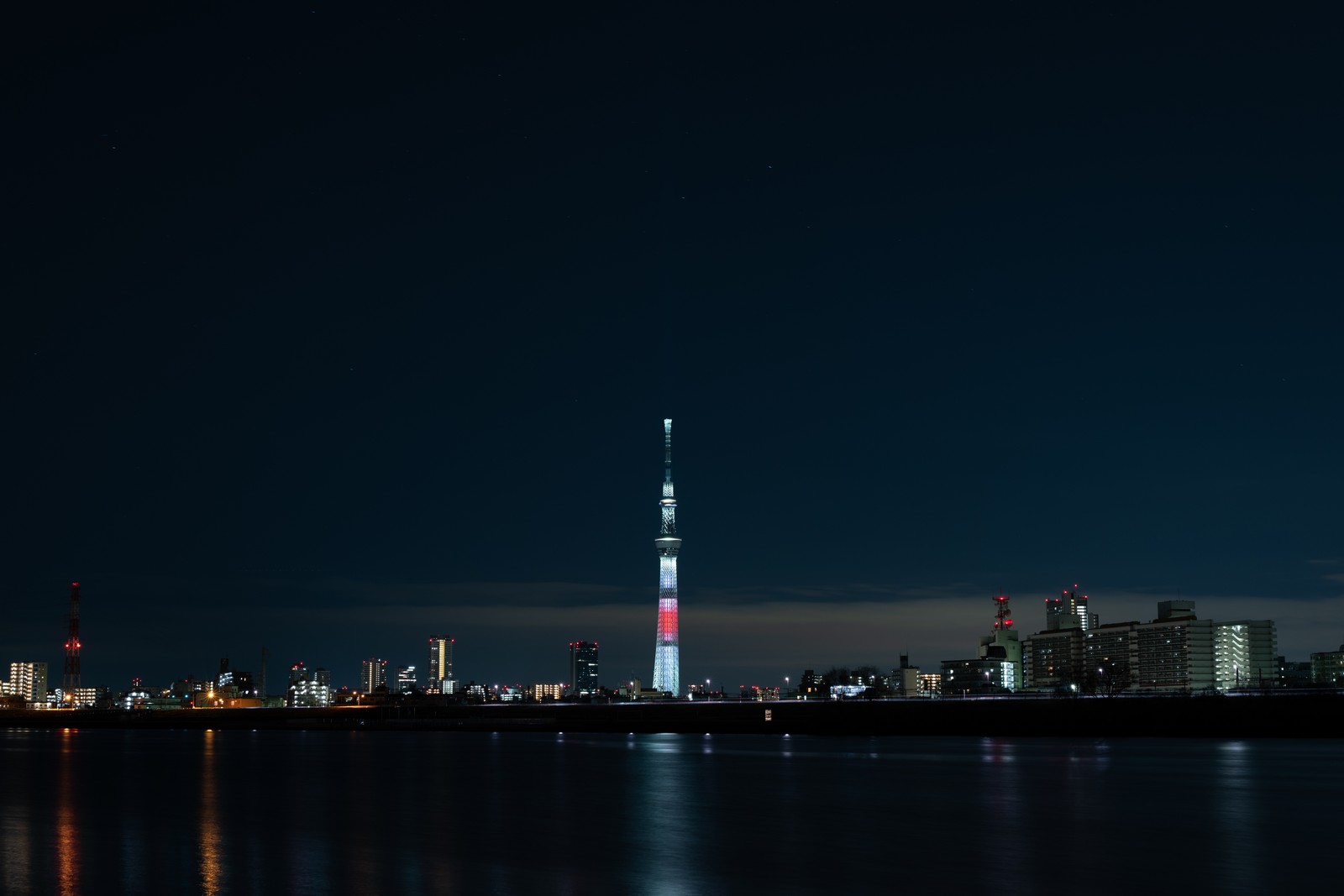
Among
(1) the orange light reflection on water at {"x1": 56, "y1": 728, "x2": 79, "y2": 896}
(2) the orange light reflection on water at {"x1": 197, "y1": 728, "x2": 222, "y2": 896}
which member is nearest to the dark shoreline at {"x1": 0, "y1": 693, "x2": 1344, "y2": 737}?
(2) the orange light reflection on water at {"x1": 197, "y1": 728, "x2": 222, "y2": 896}

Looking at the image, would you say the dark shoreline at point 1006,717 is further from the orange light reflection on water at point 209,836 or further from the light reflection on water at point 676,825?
the orange light reflection on water at point 209,836

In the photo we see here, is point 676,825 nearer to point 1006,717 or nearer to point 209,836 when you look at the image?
point 209,836

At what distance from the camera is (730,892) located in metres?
28.4

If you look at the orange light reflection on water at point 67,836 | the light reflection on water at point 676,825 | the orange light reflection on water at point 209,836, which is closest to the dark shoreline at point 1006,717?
the light reflection on water at point 676,825

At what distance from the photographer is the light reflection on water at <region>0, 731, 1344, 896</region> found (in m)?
30.7

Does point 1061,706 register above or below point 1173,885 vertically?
below

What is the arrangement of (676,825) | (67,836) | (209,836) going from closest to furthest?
(209,836), (67,836), (676,825)

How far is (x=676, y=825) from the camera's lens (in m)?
43.5

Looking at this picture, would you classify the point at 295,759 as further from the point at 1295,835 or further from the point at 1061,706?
the point at 1061,706

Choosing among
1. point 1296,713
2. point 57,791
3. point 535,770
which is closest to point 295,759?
point 535,770

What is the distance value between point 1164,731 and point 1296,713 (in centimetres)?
1222

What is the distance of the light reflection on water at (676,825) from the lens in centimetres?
3073

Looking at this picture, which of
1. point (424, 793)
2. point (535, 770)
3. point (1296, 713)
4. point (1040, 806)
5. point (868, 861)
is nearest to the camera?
point (868, 861)

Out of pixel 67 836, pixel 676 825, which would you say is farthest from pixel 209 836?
pixel 676 825
